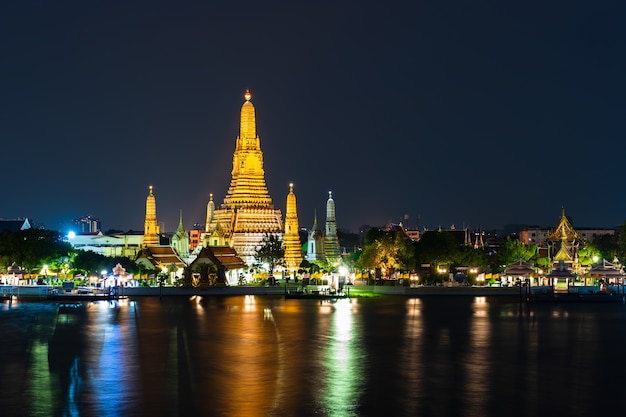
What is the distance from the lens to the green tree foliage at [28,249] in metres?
82.0

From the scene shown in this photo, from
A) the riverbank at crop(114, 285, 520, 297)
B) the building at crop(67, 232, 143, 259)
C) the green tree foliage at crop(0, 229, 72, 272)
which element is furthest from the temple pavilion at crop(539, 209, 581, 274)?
the building at crop(67, 232, 143, 259)

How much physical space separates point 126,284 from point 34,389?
176ft

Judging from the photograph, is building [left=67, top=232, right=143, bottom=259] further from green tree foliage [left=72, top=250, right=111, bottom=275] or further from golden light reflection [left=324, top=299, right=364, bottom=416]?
golden light reflection [left=324, top=299, right=364, bottom=416]

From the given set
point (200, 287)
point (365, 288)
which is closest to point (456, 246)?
point (365, 288)

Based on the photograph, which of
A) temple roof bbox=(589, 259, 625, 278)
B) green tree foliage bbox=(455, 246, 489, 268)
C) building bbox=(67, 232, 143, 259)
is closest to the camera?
temple roof bbox=(589, 259, 625, 278)

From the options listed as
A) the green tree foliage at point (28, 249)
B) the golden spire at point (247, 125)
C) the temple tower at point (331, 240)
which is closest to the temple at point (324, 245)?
the temple tower at point (331, 240)

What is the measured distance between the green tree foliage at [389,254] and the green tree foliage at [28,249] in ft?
78.5

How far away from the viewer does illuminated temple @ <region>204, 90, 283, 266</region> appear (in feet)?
330

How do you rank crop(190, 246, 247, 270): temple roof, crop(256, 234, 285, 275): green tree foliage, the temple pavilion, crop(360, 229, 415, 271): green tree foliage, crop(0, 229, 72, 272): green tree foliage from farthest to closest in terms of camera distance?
the temple pavilion
crop(256, 234, 285, 275): green tree foliage
crop(190, 246, 247, 270): temple roof
crop(360, 229, 415, 271): green tree foliage
crop(0, 229, 72, 272): green tree foliage

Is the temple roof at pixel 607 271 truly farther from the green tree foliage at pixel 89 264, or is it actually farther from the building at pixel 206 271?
the green tree foliage at pixel 89 264

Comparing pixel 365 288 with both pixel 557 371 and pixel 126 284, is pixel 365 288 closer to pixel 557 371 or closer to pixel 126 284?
pixel 126 284

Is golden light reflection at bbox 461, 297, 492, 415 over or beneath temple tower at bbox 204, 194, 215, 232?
beneath

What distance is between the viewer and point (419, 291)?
78188 mm

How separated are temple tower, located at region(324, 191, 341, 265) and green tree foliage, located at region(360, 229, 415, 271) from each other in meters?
21.5
